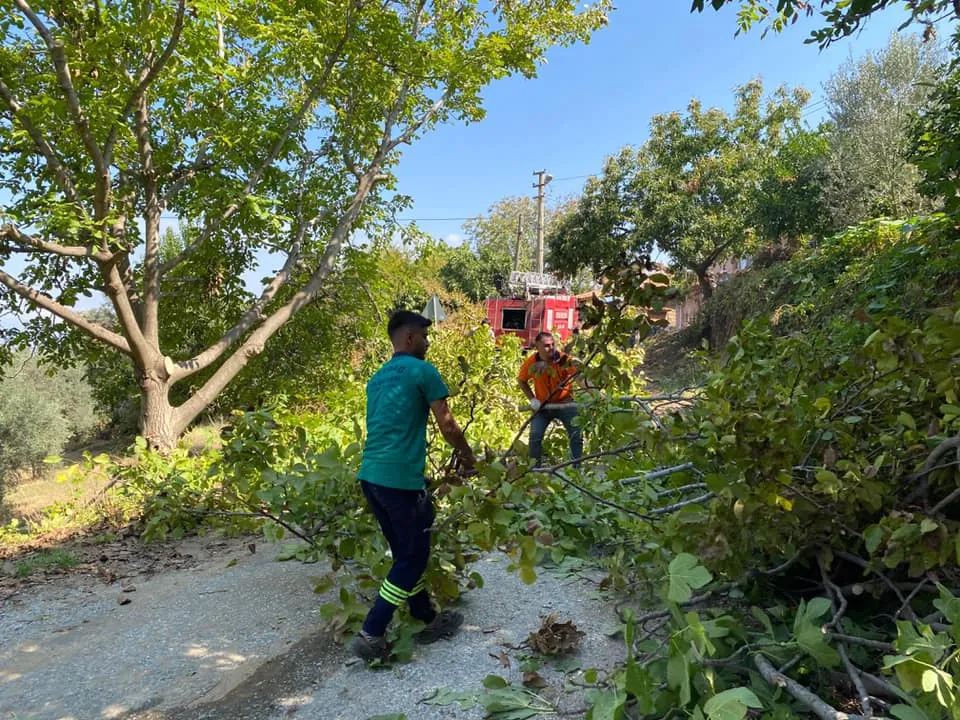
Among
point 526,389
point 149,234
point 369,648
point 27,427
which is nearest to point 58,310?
point 149,234

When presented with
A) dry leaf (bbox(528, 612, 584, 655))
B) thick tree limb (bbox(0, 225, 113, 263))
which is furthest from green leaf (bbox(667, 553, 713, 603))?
thick tree limb (bbox(0, 225, 113, 263))

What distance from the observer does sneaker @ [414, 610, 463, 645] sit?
2.94m

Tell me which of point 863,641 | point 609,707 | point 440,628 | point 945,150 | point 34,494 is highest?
point 945,150

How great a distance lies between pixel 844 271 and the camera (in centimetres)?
972

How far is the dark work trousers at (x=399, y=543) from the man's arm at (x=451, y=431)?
27cm

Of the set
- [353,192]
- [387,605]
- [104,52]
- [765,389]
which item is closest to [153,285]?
[104,52]

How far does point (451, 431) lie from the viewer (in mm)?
2766

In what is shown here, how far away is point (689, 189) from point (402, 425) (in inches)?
884

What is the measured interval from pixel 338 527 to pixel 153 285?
5.70m

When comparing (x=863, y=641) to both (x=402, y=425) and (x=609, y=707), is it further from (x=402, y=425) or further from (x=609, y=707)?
(x=402, y=425)

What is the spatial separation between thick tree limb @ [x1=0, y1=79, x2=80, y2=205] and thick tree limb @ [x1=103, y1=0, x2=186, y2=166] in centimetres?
47

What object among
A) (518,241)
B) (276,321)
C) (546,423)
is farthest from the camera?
(518,241)

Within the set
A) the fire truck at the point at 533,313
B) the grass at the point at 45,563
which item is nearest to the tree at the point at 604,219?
the fire truck at the point at 533,313

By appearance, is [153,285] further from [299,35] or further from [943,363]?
[943,363]
